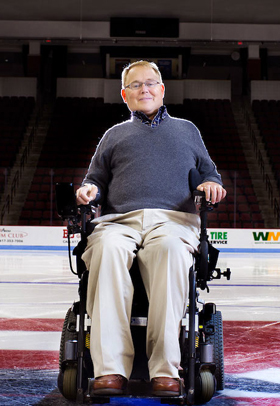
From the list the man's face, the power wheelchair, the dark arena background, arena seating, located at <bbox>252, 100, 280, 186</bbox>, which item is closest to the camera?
the power wheelchair

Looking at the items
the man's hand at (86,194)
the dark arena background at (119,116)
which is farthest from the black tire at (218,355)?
the dark arena background at (119,116)

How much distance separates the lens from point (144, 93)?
6.49 feet

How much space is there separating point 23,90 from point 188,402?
578 inches

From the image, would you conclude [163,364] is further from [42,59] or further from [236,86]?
[236,86]

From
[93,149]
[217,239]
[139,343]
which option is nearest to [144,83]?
[139,343]

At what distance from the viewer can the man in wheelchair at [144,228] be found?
1521 mm

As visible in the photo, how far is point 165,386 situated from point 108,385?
15 centimetres

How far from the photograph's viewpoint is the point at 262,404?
171cm

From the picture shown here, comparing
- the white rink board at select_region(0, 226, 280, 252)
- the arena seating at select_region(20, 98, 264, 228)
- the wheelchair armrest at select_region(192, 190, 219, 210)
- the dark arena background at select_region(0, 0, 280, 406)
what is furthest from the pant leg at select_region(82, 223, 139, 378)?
the white rink board at select_region(0, 226, 280, 252)

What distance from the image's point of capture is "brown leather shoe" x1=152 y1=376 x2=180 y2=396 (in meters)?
1.47

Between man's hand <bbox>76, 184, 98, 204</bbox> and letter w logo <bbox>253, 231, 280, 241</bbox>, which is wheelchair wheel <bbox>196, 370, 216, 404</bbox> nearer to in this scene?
man's hand <bbox>76, 184, 98, 204</bbox>

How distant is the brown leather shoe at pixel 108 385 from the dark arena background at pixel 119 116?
155 cm

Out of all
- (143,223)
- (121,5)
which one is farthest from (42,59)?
(143,223)

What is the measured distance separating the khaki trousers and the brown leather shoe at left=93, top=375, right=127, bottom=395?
15 mm
